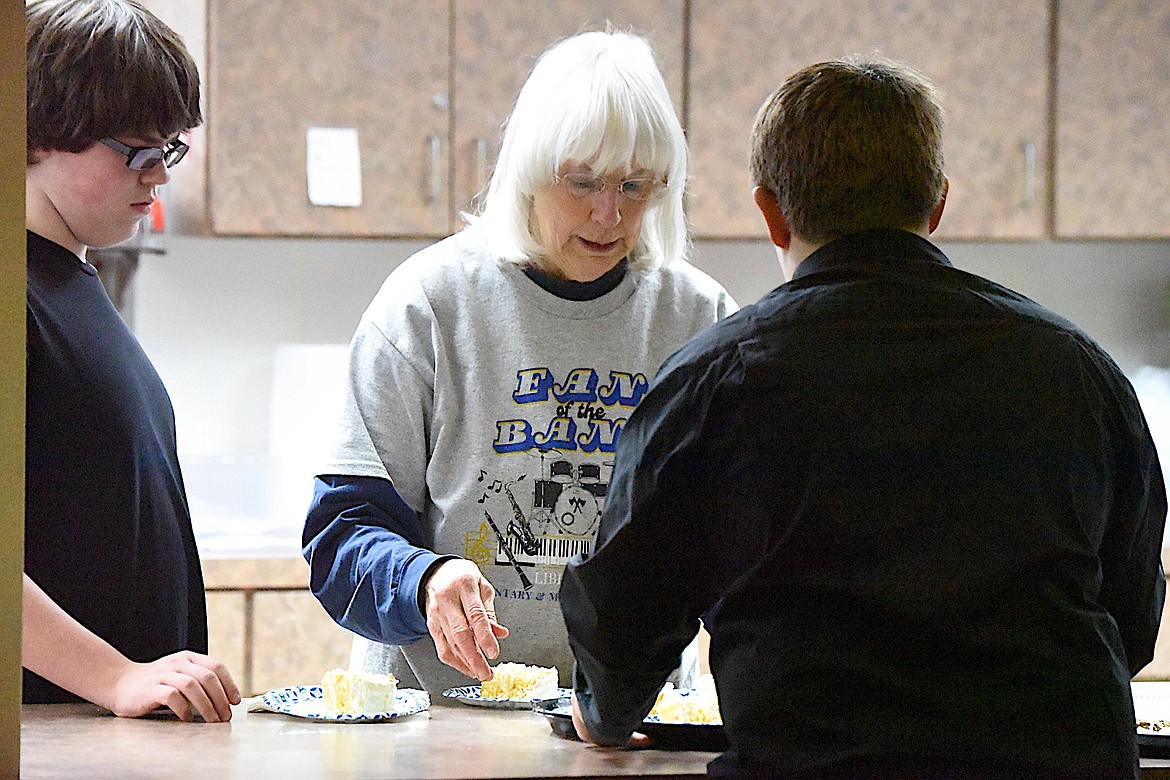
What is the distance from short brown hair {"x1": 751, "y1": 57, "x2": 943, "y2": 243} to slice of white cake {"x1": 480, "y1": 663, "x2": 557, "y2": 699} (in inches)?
21.8

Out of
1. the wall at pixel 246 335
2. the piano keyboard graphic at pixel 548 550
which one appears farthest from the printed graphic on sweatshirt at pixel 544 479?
the wall at pixel 246 335

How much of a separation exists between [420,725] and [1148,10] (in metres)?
2.83

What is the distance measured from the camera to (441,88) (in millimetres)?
3053

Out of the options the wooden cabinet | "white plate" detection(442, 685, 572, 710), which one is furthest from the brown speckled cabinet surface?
"white plate" detection(442, 685, 572, 710)

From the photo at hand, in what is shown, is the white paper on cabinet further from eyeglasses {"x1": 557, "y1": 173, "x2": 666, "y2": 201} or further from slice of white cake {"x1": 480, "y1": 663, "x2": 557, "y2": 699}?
slice of white cake {"x1": 480, "y1": 663, "x2": 557, "y2": 699}

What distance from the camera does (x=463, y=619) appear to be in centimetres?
128

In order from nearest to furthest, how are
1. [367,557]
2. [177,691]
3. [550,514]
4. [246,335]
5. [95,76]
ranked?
[177,691]
[95,76]
[367,557]
[550,514]
[246,335]

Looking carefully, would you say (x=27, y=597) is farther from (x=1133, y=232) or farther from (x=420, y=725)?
(x=1133, y=232)

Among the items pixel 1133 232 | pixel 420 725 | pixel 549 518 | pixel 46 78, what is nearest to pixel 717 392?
pixel 420 725

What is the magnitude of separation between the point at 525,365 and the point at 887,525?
2.39ft

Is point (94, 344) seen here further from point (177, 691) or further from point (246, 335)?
point (246, 335)

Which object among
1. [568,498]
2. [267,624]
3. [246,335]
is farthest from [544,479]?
Answer: [246,335]

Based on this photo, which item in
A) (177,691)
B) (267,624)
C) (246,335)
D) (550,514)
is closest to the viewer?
(177,691)

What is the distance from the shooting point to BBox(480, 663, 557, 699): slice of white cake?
53.2 inches
